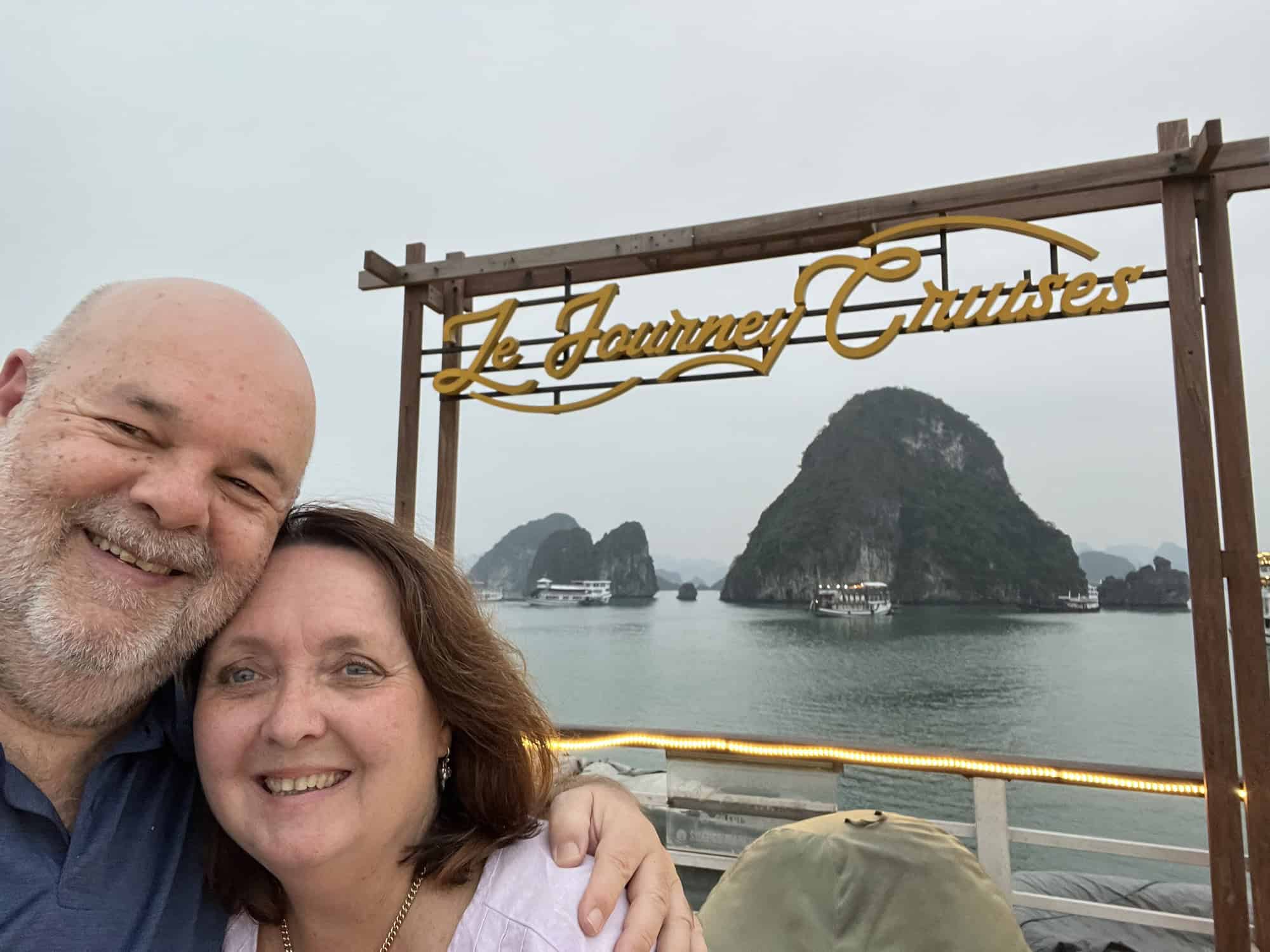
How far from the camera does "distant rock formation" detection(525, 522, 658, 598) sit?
32.4 metres

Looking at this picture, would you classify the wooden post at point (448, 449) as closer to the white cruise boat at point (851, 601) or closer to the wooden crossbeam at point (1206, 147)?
the wooden crossbeam at point (1206, 147)

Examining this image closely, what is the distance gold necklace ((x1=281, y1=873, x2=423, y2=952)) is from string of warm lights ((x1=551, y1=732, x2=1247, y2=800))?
1.61 m

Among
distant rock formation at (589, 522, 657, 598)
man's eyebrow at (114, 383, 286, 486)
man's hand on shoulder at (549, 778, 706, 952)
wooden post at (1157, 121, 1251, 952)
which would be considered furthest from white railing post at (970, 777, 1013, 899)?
distant rock formation at (589, 522, 657, 598)

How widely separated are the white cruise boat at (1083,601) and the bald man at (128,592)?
1694 centimetres

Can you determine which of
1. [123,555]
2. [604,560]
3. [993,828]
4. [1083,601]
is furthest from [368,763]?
[604,560]

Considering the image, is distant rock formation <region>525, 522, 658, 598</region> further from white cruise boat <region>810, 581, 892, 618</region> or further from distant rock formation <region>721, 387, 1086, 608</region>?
white cruise boat <region>810, 581, 892, 618</region>

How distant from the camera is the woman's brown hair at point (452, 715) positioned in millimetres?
1082

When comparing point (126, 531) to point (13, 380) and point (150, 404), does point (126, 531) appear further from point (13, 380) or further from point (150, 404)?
point (13, 380)

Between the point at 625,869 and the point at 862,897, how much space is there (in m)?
1.22

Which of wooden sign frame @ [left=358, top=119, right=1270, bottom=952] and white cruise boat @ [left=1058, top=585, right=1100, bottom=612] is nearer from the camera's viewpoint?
wooden sign frame @ [left=358, top=119, right=1270, bottom=952]

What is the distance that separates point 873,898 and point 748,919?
1.07ft

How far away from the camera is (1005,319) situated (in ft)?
11.4

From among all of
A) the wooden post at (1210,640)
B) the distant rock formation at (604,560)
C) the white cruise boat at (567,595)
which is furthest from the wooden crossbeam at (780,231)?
the distant rock formation at (604,560)

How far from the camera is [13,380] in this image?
3.48ft
